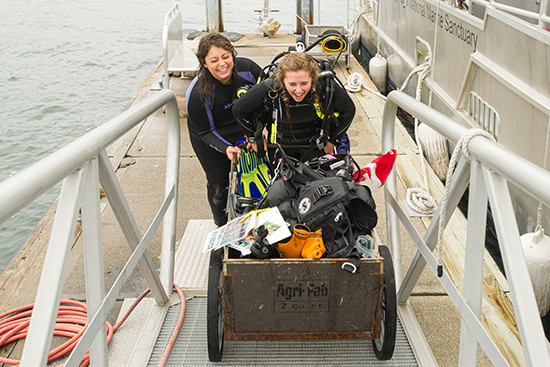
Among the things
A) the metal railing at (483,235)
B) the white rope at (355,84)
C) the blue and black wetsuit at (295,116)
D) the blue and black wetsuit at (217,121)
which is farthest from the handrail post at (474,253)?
the white rope at (355,84)

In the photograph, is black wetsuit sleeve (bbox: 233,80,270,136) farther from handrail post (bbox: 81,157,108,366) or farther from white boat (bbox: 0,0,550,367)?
handrail post (bbox: 81,157,108,366)

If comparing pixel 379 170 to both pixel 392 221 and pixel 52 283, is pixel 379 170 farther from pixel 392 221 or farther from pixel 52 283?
pixel 52 283

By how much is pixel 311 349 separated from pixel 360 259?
72 centimetres

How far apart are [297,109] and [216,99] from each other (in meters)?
0.65

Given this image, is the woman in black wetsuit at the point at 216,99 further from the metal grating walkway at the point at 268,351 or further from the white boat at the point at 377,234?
the metal grating walkway at the point at 268,351

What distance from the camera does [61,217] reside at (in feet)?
5.38

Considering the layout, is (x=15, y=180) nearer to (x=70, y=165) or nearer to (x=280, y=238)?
(x=70, y=165)

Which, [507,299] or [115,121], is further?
[507,299]

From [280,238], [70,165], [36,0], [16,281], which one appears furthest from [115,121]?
[36,0]

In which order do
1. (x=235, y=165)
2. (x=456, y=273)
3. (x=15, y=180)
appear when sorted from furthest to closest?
(x=456, y=273)
(x=235, y=165)
(x=15, y=180)

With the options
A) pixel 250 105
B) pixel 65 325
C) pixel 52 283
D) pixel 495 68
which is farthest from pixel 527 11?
pixel 52 283

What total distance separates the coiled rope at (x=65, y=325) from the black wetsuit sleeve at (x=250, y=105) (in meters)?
1.08

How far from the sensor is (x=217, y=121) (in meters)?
3.54

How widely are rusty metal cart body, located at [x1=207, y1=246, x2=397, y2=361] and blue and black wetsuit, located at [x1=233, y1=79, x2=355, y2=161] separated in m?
1.00
